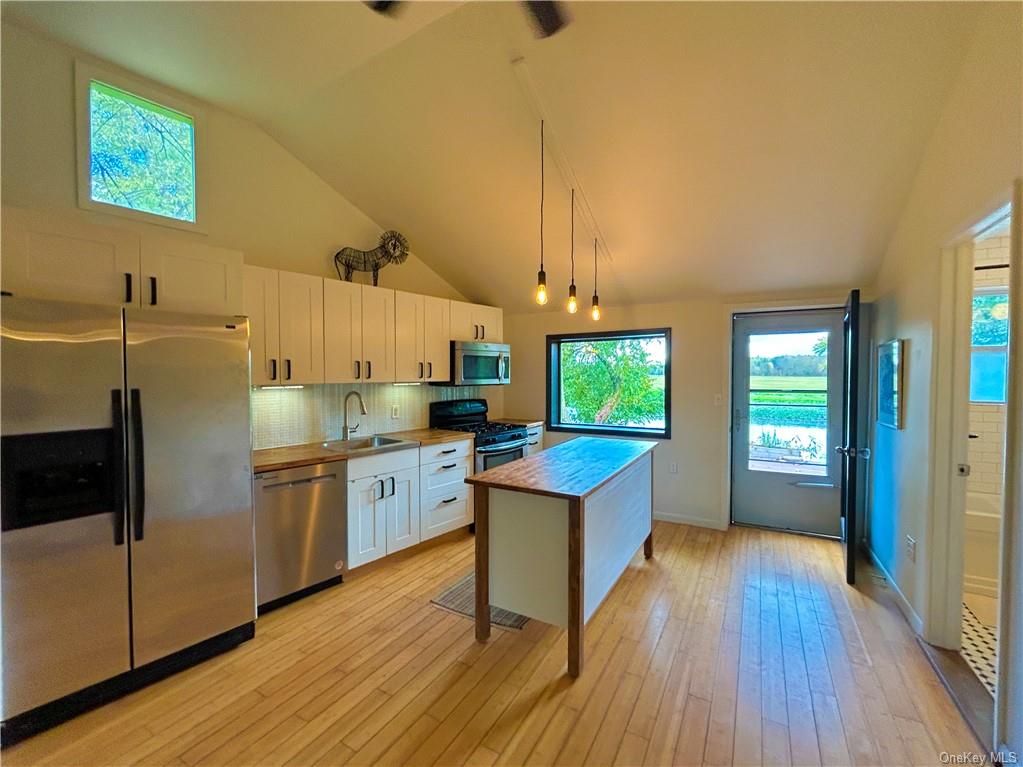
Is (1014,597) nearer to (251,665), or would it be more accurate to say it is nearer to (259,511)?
(251,665)

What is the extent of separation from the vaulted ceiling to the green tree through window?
22cm

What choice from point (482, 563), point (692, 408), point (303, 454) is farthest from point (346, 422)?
point (692, 408)

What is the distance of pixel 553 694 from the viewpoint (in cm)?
193

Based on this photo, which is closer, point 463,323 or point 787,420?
point 787,420

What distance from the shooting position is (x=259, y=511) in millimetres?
2479

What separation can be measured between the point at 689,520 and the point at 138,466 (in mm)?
4258

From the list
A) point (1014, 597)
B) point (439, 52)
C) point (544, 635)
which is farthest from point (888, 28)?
point (544, 635)

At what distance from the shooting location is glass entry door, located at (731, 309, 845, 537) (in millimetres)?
3787

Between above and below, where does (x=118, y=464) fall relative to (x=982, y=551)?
above

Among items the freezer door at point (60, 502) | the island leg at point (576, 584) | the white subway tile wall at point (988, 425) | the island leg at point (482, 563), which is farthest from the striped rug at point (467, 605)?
the white subway tile wall at point (988, 425)

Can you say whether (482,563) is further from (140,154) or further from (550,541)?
(140,154)

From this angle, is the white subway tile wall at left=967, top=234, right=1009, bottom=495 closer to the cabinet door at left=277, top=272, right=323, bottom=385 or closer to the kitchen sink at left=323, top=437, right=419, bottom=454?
the kitchen sink at left=323, top=437, right=419, bottom=454

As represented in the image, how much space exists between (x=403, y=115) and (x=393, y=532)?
295cm

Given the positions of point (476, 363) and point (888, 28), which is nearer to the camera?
point (888, 28)
